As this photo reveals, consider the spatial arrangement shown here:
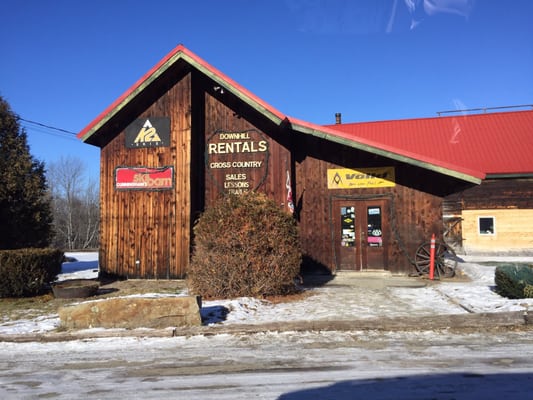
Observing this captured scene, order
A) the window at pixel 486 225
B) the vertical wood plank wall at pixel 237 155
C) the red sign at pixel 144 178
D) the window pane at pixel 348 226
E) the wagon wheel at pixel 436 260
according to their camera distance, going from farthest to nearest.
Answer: the window at pixel 486 225 < the window pane at pixel 348 226 < the vertical wood plank wall at pixel 237 155 < the red sign at pixel 144 178 < the wagon wheel at pixel 436 260

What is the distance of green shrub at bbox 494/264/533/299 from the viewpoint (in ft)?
27.4

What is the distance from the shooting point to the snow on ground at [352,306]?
734cm

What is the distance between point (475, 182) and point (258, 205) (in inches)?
259

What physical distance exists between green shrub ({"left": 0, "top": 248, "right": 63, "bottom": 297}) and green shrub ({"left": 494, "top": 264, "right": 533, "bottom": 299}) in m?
11.0

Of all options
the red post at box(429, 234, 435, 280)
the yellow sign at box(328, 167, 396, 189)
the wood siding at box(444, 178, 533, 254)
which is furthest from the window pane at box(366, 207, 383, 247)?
the wood siding at box(444, 178, 533, 254)

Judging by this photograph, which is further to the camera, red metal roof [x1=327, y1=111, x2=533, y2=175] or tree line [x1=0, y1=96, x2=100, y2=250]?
red metal roof [x1=327, y1=111, x2=533, y2=175]

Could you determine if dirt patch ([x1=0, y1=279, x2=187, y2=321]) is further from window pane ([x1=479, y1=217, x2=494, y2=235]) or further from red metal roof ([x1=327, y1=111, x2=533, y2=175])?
window pane ([x1=479, y1=217, x2=494, y2=235])

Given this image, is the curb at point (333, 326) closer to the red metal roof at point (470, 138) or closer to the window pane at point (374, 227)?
the window pane at point (374, 227)

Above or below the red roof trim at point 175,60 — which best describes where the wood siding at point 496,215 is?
below

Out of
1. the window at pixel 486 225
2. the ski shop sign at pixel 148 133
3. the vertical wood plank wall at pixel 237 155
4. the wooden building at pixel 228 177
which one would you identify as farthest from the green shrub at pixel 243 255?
the window at pixel 486 225

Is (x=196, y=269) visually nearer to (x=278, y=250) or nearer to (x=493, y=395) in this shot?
(x=278, y=250)

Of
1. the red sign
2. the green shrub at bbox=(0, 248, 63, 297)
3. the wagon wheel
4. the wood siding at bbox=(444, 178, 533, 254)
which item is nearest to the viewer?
the green shrub at bbox=(0, 248, 63, 297)

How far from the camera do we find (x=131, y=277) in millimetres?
12867

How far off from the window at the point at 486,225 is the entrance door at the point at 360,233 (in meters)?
10.3
